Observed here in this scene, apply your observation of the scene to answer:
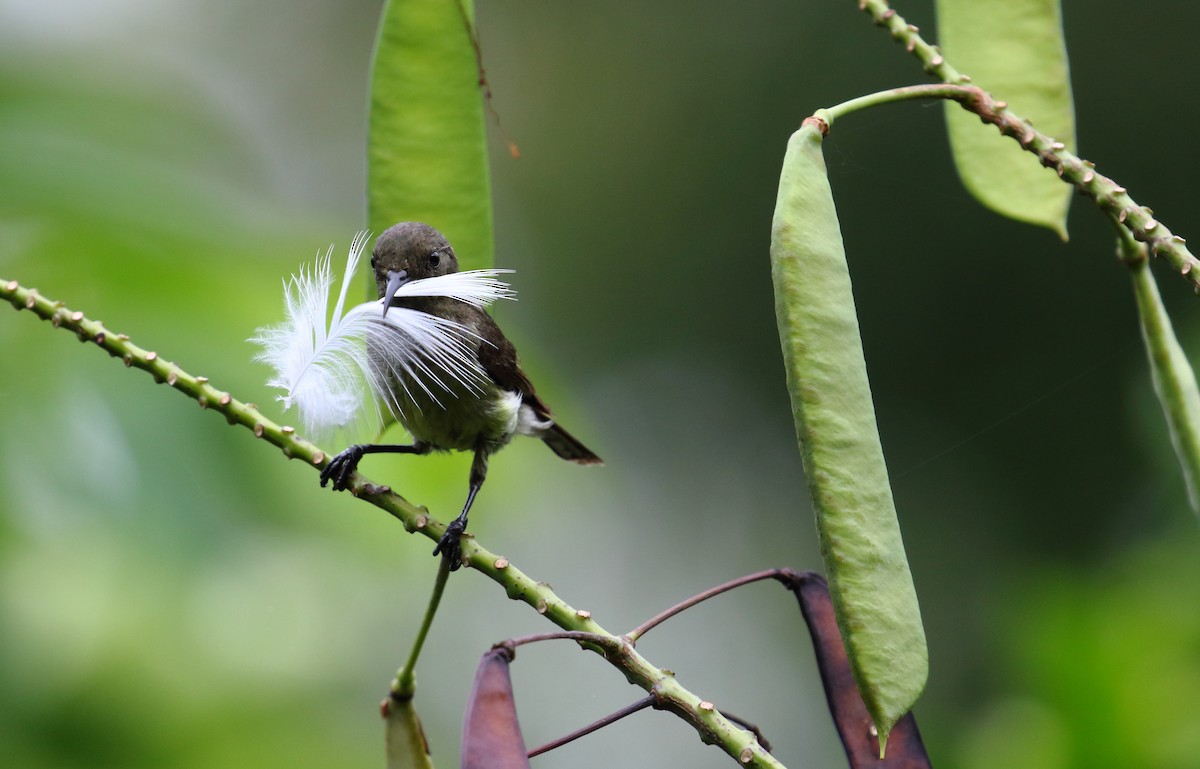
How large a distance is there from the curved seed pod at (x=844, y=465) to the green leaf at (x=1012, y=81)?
0.63m

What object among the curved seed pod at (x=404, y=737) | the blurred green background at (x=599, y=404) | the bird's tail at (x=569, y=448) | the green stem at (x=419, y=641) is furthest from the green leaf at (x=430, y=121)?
the blurred green background at (x=599, y=404)

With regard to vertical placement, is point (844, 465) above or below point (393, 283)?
below

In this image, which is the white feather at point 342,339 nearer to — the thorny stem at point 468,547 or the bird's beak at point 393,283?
the bird's beak at point 393,283

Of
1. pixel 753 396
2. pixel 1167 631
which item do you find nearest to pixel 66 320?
pixel 1167 631

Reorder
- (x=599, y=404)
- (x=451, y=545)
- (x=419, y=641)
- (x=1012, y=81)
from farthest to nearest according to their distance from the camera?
(x=599, y=404) → (x=1012, y=81) → (x=451, y=545) → (x=419, y=641)

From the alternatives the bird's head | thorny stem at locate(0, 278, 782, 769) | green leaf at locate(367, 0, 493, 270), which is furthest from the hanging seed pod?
the bird's head

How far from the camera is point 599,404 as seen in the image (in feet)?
27.5

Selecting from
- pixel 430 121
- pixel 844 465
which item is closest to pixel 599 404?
pixel 430 121

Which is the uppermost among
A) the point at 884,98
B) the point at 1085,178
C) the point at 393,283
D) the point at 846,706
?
the point at 393,283

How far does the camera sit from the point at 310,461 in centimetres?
150

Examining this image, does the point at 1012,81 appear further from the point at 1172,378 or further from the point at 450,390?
the point at 450,390

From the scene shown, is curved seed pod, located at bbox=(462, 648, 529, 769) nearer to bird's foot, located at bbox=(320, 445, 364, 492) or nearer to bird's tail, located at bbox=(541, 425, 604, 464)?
bird's foot, located at bbox=(320, 445, 364, 492)

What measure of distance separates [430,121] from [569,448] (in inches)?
41.0

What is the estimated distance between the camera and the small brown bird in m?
2.01
